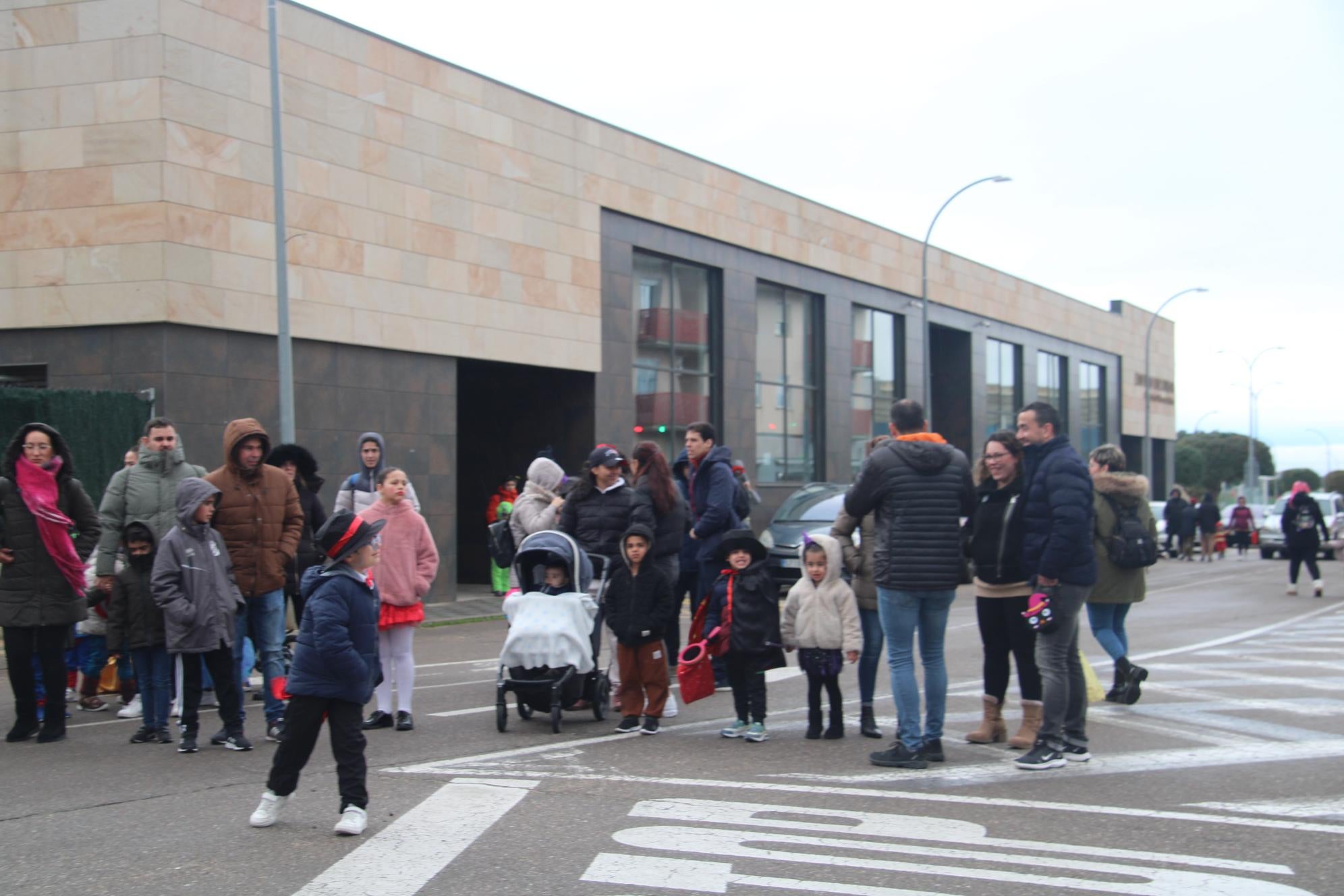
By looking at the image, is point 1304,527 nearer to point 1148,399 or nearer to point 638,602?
point 638,602

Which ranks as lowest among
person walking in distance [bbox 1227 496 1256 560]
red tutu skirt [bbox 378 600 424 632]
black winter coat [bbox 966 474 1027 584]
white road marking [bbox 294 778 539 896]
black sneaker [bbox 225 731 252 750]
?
person walking in distance [bbox 1227 496 1256 560]

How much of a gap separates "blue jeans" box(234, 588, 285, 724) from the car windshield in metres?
13.1

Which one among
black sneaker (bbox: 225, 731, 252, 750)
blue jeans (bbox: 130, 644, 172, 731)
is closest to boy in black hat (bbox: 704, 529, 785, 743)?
black sneaker (bbox: 225, 731, 252, 750)

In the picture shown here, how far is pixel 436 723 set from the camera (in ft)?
28.1

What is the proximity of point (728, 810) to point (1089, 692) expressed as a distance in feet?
12.1

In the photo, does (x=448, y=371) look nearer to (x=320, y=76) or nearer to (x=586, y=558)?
(x=320, y=76)

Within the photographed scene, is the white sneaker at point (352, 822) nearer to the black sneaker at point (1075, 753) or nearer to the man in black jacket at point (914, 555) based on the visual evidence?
the man in black jacket at point (914, 555)

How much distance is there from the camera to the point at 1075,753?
23.8ft

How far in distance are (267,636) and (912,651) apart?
160 inches

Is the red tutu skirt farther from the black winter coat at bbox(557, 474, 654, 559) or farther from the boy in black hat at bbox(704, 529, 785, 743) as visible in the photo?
the boy in black hat at bbox(704, 529, 785, 743)

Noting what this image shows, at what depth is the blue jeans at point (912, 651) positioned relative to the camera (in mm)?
7031

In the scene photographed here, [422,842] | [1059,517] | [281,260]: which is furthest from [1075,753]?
[281,260]

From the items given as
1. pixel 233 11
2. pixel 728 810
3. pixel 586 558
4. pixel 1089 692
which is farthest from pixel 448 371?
pixel 728 810

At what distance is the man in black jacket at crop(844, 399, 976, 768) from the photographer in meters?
6.96
